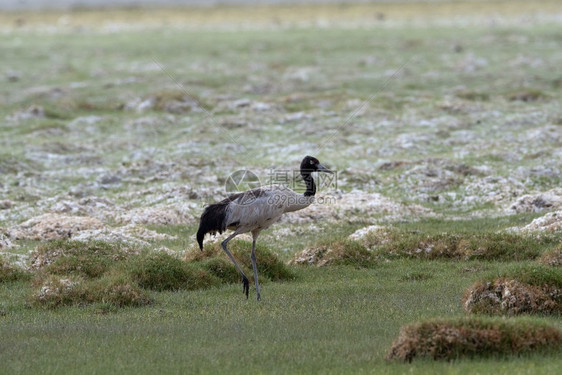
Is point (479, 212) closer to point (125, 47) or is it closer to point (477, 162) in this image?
point (477, 162)

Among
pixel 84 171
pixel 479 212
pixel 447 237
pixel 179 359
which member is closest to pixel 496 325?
pixel 179 359

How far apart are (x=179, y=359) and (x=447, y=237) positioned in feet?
38.9

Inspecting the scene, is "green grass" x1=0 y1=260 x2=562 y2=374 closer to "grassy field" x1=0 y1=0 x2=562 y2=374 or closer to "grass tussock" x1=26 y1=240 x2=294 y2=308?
"grassy field" x1=0 y1=0 x2=562 y2=374

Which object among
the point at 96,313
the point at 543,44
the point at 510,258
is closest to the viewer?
the point at 96,313

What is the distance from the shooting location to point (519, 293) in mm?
15938

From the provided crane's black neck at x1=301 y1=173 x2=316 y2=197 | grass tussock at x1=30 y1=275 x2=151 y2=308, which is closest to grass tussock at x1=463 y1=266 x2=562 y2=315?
crane's black neck at x1=301 y1=173 x2=316 y2=197

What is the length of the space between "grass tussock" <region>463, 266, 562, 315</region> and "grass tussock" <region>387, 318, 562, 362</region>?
2672mm

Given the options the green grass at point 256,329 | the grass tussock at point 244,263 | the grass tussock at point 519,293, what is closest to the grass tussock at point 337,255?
the green grass at point 256,329

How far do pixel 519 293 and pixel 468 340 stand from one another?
347 centimetres

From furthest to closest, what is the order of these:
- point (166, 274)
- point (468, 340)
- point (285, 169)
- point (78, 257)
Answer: point (285, 169)
point (78, 257)
point (166, 274)
point (468, 340)

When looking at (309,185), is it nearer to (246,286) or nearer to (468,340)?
(246,286)

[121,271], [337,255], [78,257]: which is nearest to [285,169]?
[337,255]

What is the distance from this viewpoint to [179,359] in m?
13.2

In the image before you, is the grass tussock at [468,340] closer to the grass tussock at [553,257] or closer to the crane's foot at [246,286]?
the crane's foot at [246,286]
